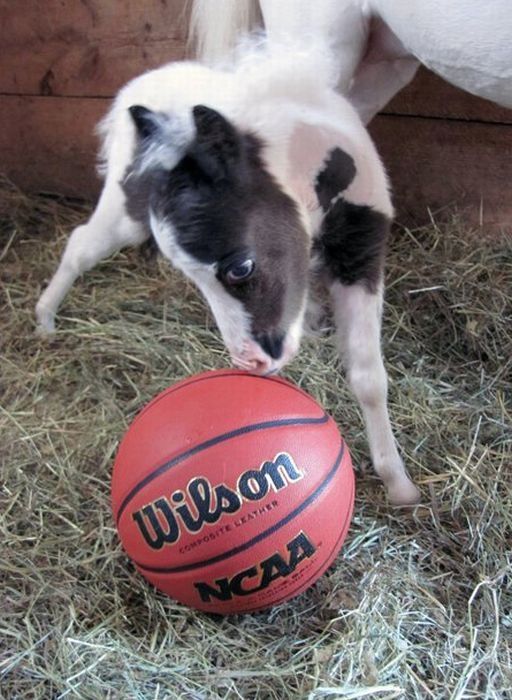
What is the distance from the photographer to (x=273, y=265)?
4.21ft

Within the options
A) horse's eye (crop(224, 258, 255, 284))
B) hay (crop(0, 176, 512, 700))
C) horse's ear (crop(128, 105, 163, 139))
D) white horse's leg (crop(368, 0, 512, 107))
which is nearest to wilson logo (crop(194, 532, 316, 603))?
hay (crop(0, 176, 512, 700))

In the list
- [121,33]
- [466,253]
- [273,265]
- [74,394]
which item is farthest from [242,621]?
[121,33]

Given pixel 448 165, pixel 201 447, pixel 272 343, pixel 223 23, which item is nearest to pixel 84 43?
pixel 223 23

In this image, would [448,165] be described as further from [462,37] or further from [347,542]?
[347,542]

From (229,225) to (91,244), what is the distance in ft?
2.96

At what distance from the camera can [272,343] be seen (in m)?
1.31

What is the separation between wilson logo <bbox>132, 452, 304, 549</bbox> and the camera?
1156mm

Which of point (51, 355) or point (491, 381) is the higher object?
point (491, 381)

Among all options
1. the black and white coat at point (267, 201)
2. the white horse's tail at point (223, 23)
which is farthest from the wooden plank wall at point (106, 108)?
the black and white coat at point (267, 201)

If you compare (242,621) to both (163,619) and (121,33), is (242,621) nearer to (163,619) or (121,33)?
(163,619)

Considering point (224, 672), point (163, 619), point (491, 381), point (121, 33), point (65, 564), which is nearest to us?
point (224, 672)

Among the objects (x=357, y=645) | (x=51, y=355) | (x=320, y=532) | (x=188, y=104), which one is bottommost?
(x=51, y=355)

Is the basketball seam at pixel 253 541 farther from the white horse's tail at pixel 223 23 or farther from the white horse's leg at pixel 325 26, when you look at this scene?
the white horse's tail at pixel 223 23

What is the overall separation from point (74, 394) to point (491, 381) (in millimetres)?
1040
